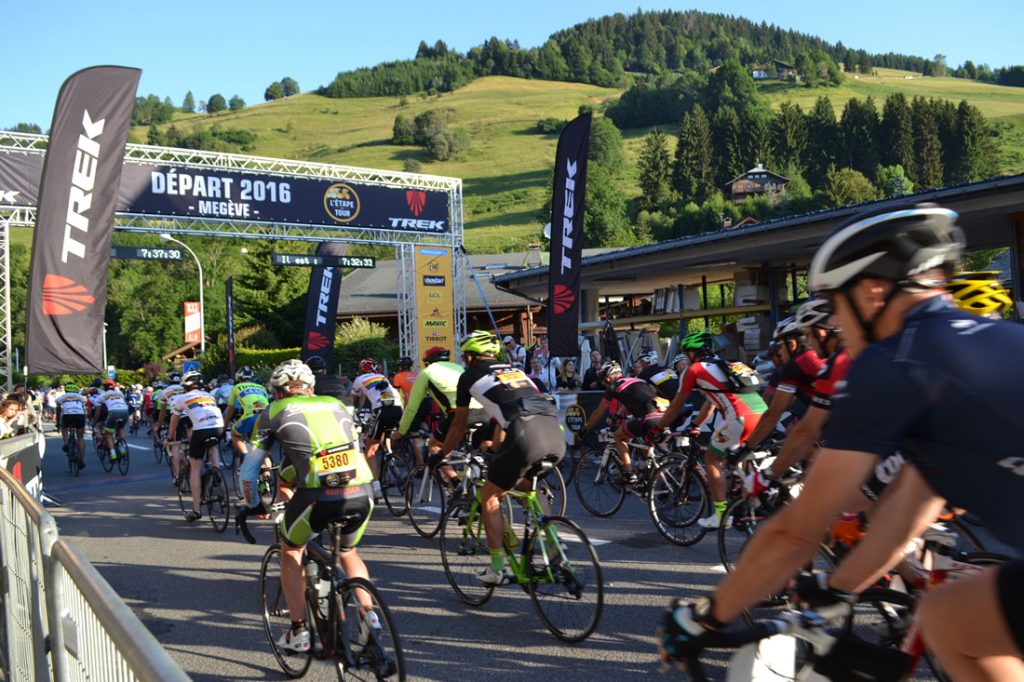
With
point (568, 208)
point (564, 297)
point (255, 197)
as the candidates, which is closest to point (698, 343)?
point (564, 297)

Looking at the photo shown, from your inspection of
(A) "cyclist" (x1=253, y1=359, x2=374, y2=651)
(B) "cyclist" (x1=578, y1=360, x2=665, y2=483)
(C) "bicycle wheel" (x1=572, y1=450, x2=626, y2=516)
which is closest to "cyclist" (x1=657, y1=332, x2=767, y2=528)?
(B) "cyclist" (x1=578, y1=360, x2=665, y2=483)

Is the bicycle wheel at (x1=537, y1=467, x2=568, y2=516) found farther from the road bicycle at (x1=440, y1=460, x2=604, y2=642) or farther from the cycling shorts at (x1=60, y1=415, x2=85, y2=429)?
the cycling shorts at (x1=60, y1=415, x2=85, y2=429)

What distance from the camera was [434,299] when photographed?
2795 cm

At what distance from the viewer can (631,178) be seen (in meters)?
121

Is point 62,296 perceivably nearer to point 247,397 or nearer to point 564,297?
point 247,397

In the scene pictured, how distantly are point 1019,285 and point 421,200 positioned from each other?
16.6m

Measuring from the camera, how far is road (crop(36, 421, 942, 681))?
18.5ft

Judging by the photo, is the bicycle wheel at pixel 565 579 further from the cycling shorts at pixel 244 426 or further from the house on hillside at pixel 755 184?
the house on hillside at pixel 755 184

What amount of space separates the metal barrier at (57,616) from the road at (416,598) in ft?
5.25

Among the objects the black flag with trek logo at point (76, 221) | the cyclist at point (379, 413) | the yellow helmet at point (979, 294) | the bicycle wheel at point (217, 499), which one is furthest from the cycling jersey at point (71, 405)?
the yellow helmet at point (979, 294)

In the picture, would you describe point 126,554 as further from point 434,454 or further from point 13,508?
point 13,508

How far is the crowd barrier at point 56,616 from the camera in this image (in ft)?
6.48

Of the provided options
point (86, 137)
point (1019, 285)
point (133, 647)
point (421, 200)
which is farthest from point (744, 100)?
point (133, 647)

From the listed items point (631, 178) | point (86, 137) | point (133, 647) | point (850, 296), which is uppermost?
point (631, 178)
